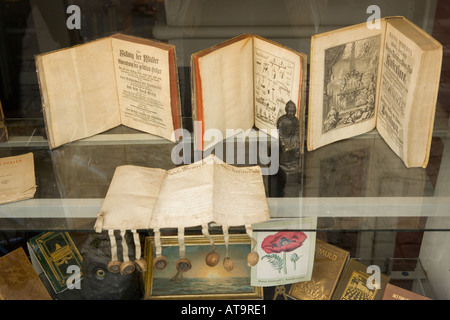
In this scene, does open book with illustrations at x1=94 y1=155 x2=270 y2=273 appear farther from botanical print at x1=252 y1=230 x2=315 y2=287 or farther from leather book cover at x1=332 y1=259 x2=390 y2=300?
leather book cover at x1=332 y1=259 x2=390 y2=300

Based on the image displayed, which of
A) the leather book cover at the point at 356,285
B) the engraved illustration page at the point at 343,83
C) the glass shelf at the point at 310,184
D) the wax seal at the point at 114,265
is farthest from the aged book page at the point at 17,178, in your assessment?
the leather book cover at the point at 356,285

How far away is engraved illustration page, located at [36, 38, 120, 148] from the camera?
4.82 ft

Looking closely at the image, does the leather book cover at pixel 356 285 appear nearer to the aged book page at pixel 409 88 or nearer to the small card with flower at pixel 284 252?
the small card with flower at pixel 284 252

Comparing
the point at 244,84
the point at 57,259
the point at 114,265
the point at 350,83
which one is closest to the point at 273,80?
the point at 244,84

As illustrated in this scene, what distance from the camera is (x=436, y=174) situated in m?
1.43

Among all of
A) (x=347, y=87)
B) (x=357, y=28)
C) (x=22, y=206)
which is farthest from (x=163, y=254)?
(x=357, y=28)

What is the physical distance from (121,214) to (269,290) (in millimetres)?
507

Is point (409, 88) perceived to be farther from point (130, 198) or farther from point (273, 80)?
point (130, 198)

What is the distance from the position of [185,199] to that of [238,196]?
A: 13 centimetres

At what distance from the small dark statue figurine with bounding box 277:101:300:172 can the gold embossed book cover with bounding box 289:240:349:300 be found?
263 mm

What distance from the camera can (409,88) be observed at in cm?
138

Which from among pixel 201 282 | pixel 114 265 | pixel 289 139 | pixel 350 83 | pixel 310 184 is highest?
pixel 350 83

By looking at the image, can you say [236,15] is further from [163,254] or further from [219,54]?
[163,254]

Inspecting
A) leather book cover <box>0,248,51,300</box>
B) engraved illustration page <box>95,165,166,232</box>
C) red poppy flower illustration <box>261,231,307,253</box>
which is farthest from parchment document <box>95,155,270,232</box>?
leather book cover <box>0,248,51,300</box>
